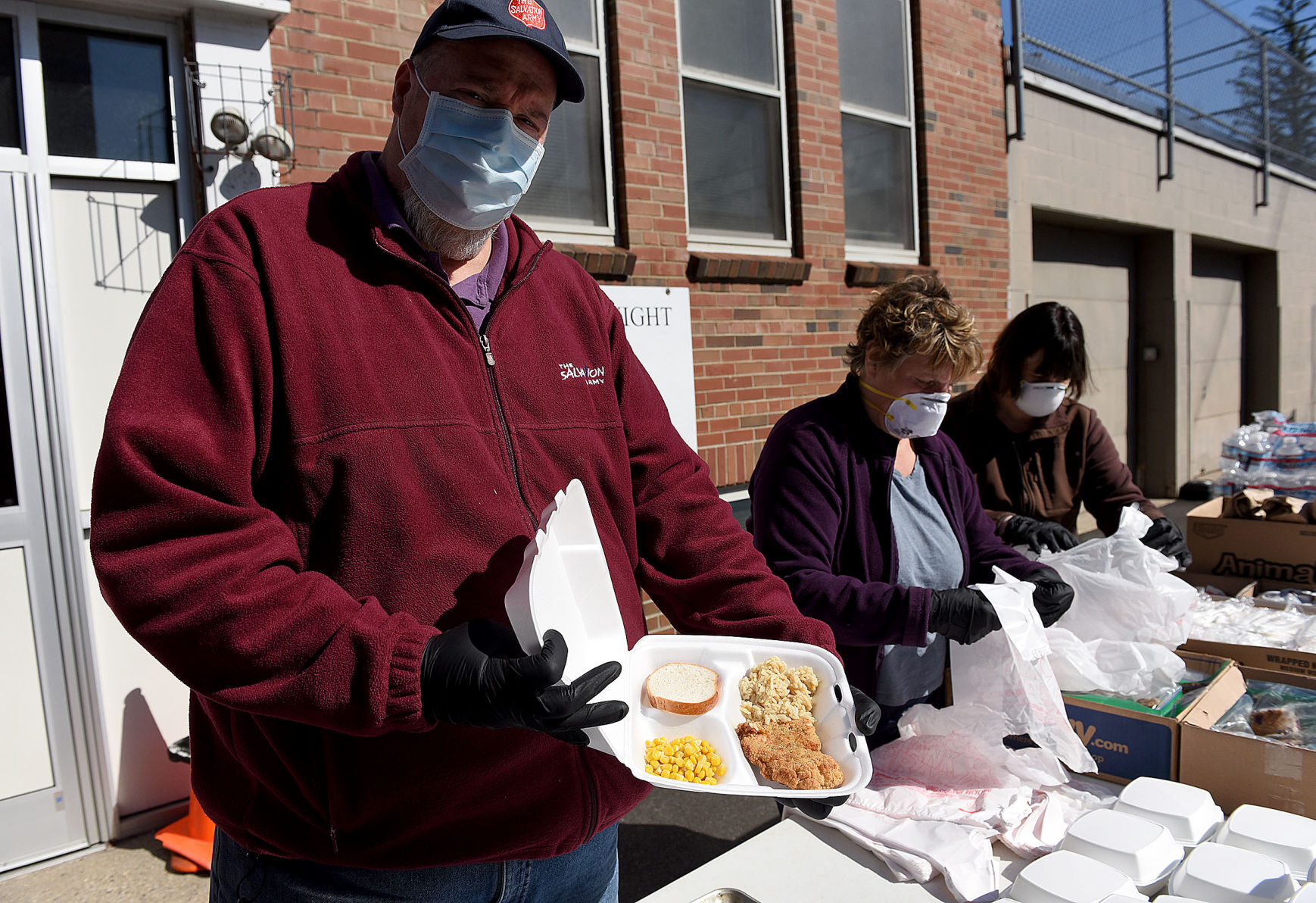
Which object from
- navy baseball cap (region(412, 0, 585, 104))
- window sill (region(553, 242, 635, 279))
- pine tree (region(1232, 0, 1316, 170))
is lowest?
navy baseball cap (region(412, 0, 585, 104))

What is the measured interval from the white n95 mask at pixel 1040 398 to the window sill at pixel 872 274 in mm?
2165

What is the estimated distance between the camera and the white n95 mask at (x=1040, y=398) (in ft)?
10.8

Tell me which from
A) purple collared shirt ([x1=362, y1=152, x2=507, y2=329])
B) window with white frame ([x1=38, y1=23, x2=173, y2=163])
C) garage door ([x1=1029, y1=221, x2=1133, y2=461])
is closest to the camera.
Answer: purple collared shirt ([x1=362, y1=152, x2=507, y2=329])

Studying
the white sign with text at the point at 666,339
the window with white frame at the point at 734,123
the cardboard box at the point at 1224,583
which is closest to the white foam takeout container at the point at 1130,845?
the cardboard box at the point at 1224,583

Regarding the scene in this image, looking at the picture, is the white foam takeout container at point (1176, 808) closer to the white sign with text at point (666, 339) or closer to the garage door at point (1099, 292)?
the white sign with text at point (666, 339)

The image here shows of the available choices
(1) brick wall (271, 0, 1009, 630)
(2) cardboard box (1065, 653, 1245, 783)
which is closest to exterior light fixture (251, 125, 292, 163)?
(1) brick wall (271, 0, 1009, 630)

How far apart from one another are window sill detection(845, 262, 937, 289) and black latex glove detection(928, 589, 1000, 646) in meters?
3.53

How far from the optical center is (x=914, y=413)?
2.41 m

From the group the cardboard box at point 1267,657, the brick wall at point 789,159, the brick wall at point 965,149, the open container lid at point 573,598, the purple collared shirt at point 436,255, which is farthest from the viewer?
the brick wall at point 965,149

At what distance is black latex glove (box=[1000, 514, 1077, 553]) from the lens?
121 inches

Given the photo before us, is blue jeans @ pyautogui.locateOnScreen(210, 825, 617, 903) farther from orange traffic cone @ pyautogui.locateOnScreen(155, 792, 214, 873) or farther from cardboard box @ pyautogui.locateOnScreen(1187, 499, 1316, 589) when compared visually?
cardboard box @ pyautogui.locateOnScreen(1187, 499, 1316, 589)

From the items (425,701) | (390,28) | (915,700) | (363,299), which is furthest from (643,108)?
(425,701)

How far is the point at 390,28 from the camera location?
3584 mm

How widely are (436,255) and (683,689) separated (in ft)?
2.89
